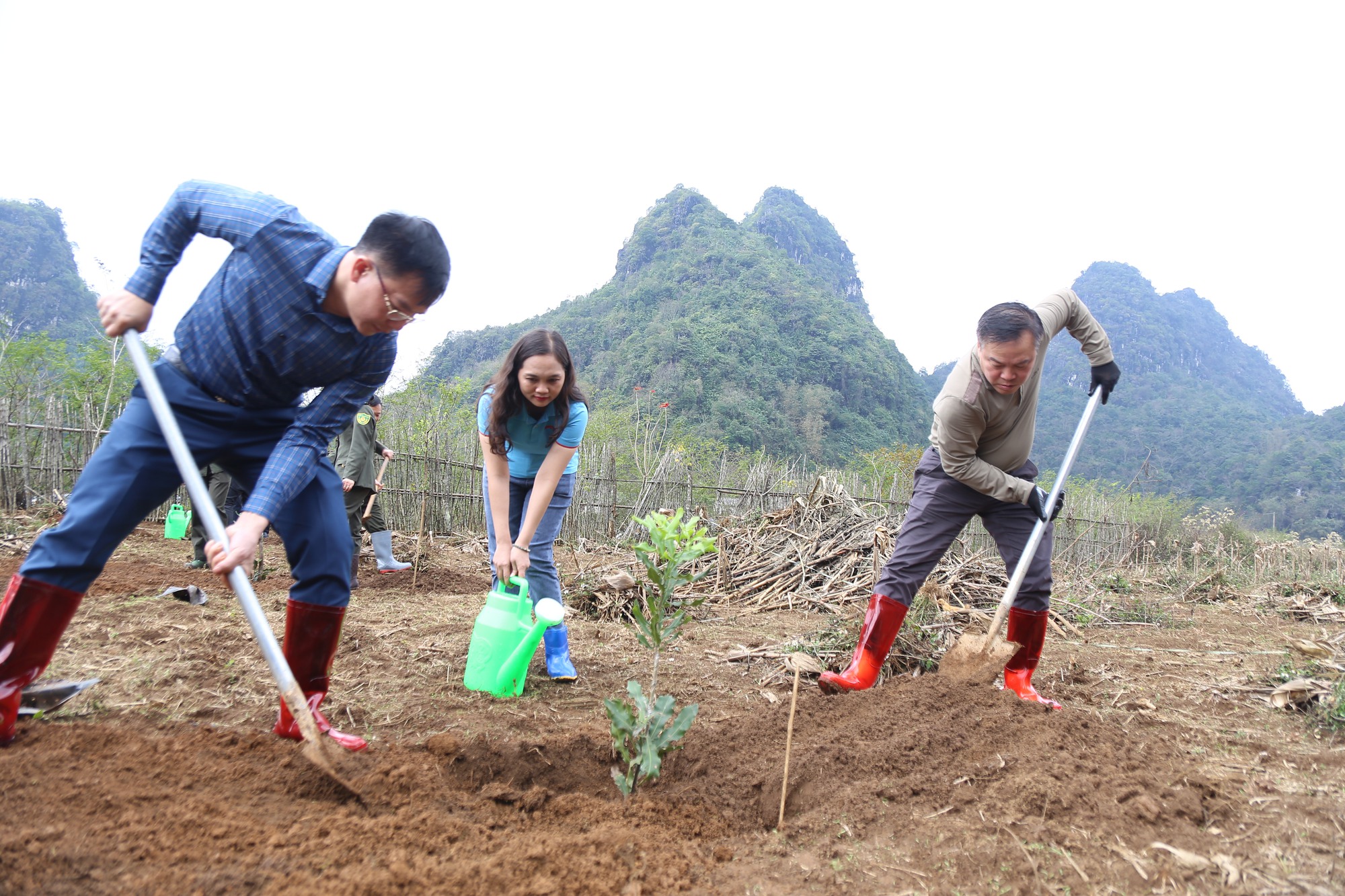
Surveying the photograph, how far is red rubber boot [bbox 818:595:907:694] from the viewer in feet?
9.15

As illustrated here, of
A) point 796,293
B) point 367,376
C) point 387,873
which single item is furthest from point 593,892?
point 796,293

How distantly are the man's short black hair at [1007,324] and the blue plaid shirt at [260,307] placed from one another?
201cm

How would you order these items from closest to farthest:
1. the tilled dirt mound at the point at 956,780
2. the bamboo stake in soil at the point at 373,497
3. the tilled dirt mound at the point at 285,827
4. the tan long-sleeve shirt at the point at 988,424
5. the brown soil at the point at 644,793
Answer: the tilled dirt mound at the point at 285,827, the brown soil at the point at 644,793, the tilled dirt mound at the point at 956,780, the tan long-sleeve shirt at the point at 988,424, the bamboo stake in soil at the point at 373,497

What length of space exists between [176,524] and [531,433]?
6223mm

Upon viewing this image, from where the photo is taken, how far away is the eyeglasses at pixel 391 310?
1737 mm

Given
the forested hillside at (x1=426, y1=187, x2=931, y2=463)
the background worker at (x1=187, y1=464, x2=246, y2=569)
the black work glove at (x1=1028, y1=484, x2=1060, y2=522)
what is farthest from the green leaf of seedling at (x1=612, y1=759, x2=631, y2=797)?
the forested hillside at (x1=426, y1=187, x2=931, y2=463)

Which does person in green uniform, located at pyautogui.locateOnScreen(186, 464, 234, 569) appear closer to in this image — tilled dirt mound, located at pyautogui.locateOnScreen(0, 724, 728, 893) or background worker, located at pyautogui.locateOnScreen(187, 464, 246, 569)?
background worker, located at pyautogui.locateOnScreen(187, 464, 246, 569)

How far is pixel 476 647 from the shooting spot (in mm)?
2699

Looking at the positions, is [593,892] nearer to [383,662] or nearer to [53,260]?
[383,662]

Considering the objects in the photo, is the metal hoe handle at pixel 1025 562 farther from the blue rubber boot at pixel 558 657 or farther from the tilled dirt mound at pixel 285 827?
the blue rubber boot at pixel 558 657

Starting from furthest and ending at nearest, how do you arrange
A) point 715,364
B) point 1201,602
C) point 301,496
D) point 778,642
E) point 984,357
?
point 715,364 < point 1201,602 < point 778,642 < point 984,357 < point 301,496

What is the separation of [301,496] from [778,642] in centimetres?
302

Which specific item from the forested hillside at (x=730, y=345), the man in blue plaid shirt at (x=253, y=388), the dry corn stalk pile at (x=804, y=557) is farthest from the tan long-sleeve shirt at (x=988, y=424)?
the forested hillside at (x=730, y=345)

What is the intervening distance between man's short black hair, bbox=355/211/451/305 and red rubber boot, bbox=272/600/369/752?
38.0 inches
